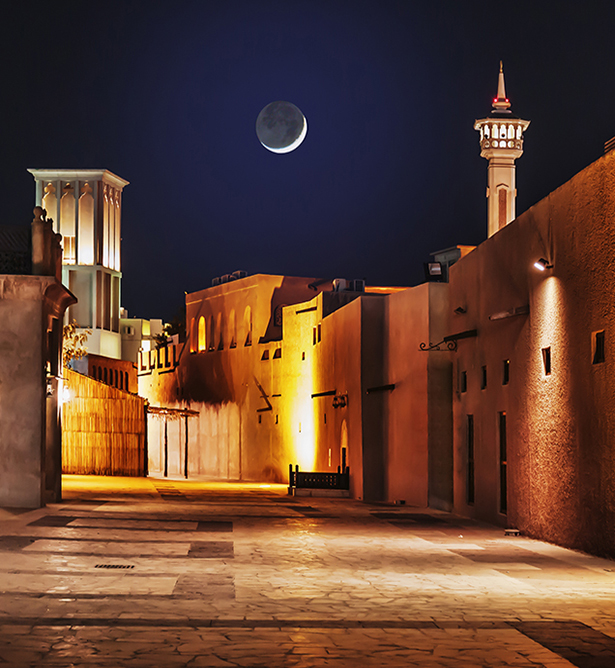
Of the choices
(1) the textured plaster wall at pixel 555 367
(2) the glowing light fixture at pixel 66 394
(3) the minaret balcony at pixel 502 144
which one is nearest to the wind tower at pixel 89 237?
(3) the minaret balcony at pixel 502 144

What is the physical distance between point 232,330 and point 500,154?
60.2ft

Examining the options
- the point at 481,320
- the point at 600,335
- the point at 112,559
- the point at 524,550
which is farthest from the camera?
the point at 481,320

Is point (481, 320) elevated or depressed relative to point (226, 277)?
depressed

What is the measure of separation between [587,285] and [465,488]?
26.0ft

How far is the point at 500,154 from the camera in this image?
50219mm

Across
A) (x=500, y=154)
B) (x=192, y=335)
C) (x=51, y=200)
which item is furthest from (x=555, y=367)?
(x=51, y=200)

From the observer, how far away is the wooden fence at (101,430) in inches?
1358

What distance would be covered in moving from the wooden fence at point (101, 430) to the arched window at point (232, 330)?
9361mm

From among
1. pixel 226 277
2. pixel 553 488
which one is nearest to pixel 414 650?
pixel 553 488

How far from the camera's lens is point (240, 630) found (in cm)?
664

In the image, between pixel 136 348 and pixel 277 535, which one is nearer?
pixel 277 535

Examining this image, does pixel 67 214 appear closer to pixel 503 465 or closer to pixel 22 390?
pixel 22 390

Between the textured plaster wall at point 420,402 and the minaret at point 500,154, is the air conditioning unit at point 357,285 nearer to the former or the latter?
the textured plaster wall at point 420,402

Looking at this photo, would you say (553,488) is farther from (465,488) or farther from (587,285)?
(465,488)
